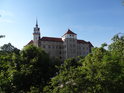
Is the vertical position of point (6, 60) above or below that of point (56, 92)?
above

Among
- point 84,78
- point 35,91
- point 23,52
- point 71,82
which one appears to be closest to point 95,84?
point 84,78

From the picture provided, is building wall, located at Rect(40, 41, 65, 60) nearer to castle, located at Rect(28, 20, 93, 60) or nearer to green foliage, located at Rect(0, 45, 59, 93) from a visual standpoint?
castle, located at Rect(28, 20, 93, 60)

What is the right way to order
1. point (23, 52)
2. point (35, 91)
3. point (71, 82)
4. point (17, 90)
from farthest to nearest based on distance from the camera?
1. point (23, 52)
2. point (17, 90)
3. point (35, 91)
4. point (71, 82)

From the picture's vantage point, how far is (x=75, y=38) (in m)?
90.2

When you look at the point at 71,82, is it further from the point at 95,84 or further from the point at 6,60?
the point at 6,60

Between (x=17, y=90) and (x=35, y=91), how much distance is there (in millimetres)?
5336

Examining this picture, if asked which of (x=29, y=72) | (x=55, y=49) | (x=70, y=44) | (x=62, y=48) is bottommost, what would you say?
(x=29, y=72)

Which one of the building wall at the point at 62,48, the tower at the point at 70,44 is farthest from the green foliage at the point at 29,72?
the tower at the point at 70,44

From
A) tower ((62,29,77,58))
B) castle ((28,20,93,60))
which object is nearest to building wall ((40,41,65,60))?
castle ((28,20,93,60))

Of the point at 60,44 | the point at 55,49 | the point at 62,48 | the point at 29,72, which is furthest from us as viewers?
the point at 62,48

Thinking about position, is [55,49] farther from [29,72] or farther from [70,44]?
[29,72]

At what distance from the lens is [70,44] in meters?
88.4

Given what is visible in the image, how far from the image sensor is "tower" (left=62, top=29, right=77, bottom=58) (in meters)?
87.4

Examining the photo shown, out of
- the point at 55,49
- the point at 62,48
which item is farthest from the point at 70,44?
the point at 55,49
